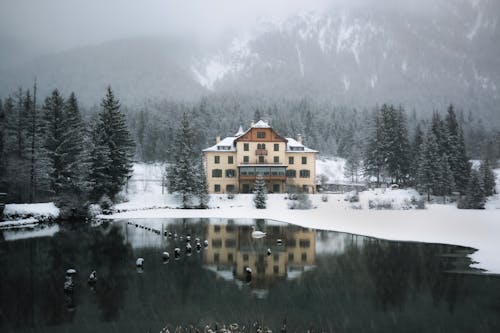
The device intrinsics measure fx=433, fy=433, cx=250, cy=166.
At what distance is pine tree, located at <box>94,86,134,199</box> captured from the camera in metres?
51.4

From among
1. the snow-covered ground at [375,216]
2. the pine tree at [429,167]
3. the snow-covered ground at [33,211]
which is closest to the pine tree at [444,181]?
the pine tree at [429,167]

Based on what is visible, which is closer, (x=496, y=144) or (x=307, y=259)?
(x=307, y=259)

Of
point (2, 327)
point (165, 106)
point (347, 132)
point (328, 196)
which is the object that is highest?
point (165, 106)

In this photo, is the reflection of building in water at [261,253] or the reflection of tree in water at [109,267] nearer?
the reflection of tree in water at [109,267]

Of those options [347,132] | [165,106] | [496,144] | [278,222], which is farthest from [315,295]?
[165,106]

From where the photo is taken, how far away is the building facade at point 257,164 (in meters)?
65.7

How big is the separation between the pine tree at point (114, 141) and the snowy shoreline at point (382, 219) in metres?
3.84

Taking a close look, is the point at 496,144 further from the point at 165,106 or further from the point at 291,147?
the point at 165,106

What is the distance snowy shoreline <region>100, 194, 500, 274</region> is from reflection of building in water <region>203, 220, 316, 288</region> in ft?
18.1

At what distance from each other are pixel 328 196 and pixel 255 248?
35573 millimetres

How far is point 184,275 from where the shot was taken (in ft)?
64.4

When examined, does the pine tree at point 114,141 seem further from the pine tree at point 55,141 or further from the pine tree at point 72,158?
the pine tree at point 55,141

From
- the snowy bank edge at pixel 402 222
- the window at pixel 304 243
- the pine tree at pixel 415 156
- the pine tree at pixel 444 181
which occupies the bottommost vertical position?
the window at pixel 304 243

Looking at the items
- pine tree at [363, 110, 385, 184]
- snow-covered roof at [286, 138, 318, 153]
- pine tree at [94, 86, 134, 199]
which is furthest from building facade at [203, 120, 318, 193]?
pine tree at [94, 86, 134, 199]
